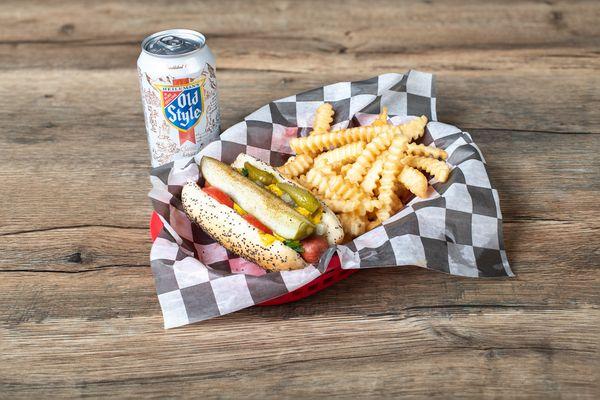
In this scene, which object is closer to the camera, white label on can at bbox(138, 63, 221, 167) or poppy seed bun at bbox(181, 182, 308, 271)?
poppy seed bun at bbox(181, 182, 308, 271)

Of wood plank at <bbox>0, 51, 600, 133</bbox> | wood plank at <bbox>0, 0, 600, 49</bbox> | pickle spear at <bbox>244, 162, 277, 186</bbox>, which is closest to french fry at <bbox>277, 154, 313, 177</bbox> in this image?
pickle spear at <bbox>244, 162, 277, 186</bbox>

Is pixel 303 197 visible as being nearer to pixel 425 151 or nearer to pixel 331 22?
pixel 425 151

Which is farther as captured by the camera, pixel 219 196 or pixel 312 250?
pixel 219 196

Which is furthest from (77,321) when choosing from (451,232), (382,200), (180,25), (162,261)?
(180,25)

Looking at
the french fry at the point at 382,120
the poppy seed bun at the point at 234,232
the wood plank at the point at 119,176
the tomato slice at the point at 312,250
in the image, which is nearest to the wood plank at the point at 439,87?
the wood plank at the point at 119,176

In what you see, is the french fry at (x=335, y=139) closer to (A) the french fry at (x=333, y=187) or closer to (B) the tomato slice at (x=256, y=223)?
(A) the french fry at (x=333, y=187)

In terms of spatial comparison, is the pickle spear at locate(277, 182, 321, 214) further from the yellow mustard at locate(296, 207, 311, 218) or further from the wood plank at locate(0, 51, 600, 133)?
the wood plank at locate(0, 51, 600, 133)

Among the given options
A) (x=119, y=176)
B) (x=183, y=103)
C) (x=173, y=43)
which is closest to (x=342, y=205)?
(x=183, y=103)
